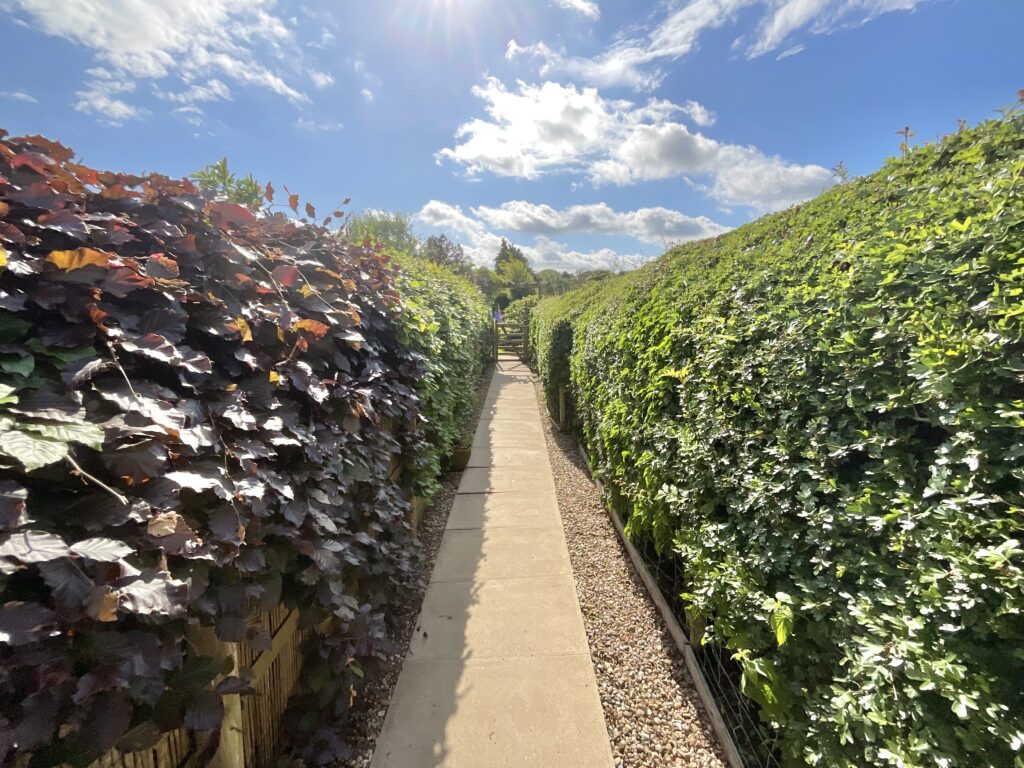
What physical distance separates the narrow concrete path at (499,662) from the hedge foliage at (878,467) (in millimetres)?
866

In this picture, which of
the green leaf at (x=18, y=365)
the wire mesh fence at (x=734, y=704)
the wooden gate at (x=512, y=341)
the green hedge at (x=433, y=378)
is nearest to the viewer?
the green leaf at (x=18, y=365)

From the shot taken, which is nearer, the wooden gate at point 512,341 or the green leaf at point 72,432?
the green leaf at point 72,432

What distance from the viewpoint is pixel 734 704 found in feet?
7.68

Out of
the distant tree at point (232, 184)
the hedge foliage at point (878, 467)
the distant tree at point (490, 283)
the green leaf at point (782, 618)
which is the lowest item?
the green leaf at point (782, 618)

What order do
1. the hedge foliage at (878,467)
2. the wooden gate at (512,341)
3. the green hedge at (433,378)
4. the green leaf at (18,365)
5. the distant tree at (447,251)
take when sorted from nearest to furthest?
the green leaf at (18,365) < the hedge foliage at (878,467) < the green hedge at (433,378) < the wooden gate at (512,341) < the distant tree at (447,251)

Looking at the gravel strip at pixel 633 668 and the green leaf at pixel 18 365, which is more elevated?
the green leaf at pixel 18 365

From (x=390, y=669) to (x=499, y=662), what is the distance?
634 millimetres

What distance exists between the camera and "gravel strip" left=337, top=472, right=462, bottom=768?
87.4 inches

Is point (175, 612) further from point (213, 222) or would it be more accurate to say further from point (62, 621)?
point (213, 222)

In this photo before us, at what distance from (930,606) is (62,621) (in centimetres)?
192

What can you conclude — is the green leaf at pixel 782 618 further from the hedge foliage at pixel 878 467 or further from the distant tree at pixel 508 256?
the distant tree at pixel 508 256

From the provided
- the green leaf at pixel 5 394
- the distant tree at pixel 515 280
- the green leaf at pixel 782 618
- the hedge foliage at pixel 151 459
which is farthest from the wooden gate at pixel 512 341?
the distant tree at pixel 515 280

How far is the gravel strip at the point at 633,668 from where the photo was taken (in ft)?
7.39

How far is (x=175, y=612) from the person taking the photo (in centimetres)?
91
